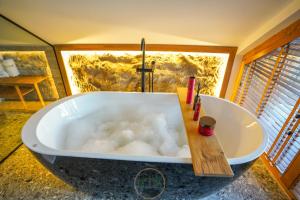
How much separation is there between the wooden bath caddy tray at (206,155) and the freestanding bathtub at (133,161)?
6 centimetres

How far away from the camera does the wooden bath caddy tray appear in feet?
2.62

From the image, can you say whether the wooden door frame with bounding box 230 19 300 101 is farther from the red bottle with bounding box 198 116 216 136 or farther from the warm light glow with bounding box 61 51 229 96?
the red bottle with bounding box 198 116 216 136

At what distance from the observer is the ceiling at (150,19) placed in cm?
131

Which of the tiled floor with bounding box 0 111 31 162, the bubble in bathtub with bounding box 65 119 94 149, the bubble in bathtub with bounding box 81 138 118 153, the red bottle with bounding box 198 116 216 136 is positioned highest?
the red bottle with bounding box 198 116 216 136

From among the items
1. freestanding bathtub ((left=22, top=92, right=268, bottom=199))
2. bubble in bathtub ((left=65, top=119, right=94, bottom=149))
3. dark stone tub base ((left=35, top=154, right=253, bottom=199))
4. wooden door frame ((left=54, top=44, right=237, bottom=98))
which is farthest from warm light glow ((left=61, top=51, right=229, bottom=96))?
dark stone tub base ((left=35, top=154, right=253, bottom=199))

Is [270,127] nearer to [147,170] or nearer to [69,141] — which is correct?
[147,170]

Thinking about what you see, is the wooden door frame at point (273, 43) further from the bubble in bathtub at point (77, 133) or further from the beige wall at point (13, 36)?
the beige wall at point (13, 36)

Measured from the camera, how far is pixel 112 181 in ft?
3.31

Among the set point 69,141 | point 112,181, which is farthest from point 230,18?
point 69,141

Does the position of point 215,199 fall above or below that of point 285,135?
below

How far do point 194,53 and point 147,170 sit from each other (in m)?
1.73

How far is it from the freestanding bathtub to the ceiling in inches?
31.5

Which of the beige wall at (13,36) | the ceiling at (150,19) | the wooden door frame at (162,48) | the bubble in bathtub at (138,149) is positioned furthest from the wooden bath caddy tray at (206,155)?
the beige wall at (13,36)

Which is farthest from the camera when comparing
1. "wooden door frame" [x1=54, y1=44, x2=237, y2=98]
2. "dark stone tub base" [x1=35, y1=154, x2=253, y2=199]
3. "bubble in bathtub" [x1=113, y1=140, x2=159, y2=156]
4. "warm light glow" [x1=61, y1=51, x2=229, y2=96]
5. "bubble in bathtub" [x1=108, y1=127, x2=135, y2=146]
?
"warm light glow" [x1=61, y1=51, x2=229, y2=96]
